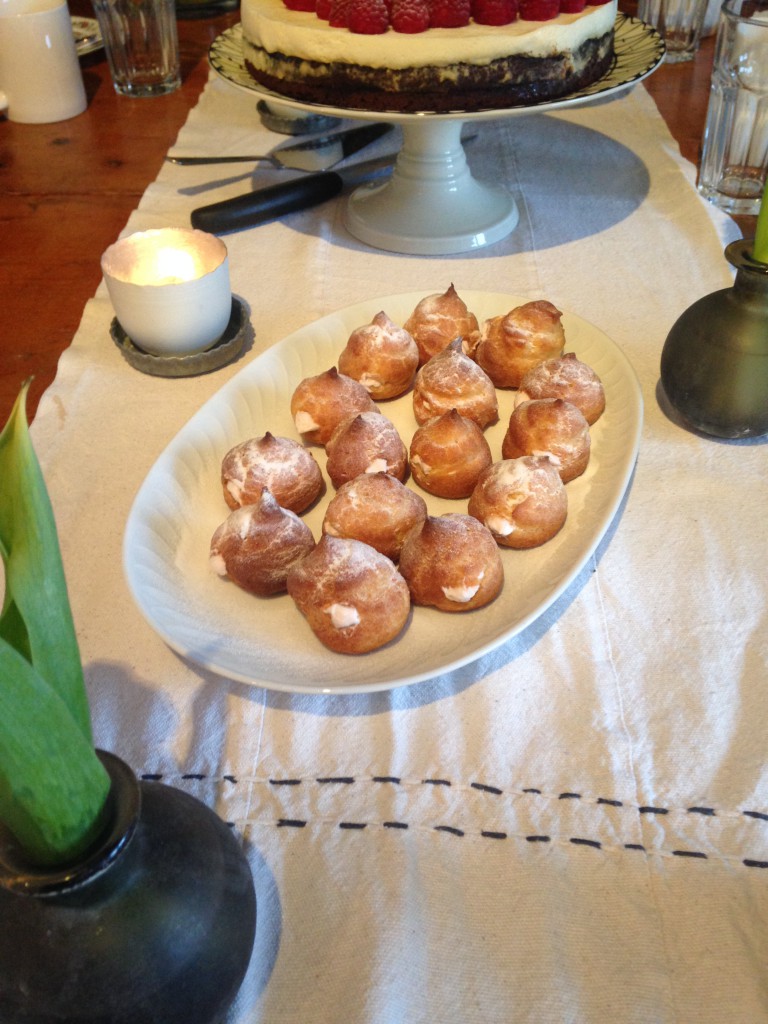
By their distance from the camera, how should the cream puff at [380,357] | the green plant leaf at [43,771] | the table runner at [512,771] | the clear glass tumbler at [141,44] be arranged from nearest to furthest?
the green plant leaf at [43,771] → the table runner at [512,771] → the cream puff at [380,357] → the clear glass tumbler at [141,44]

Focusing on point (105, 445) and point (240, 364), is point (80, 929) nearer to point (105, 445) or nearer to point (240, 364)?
point (105, 445)

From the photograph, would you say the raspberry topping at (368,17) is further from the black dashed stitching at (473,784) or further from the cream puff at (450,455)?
the black dashed stitching at (473,784)

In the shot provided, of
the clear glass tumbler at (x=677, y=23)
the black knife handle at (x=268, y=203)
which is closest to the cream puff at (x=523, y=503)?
the black knife handle at (x=268, y=203)

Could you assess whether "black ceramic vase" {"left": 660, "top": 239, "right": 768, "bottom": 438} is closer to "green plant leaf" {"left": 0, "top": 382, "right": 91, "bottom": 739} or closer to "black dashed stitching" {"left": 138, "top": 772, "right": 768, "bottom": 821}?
"black dashed stitching" {"left": 138, "top": 772, "right": 768, "bottom": 821}

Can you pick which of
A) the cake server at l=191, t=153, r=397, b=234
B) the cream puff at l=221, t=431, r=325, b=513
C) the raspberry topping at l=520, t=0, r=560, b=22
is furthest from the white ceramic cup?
the cream puff at l=221, t=431, r=325, b=513

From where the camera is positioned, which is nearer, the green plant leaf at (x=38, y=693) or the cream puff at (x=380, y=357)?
the green plant leaf at (x=38, y=693)

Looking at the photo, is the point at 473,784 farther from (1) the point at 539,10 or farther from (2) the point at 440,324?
(1) the point at 539,10
